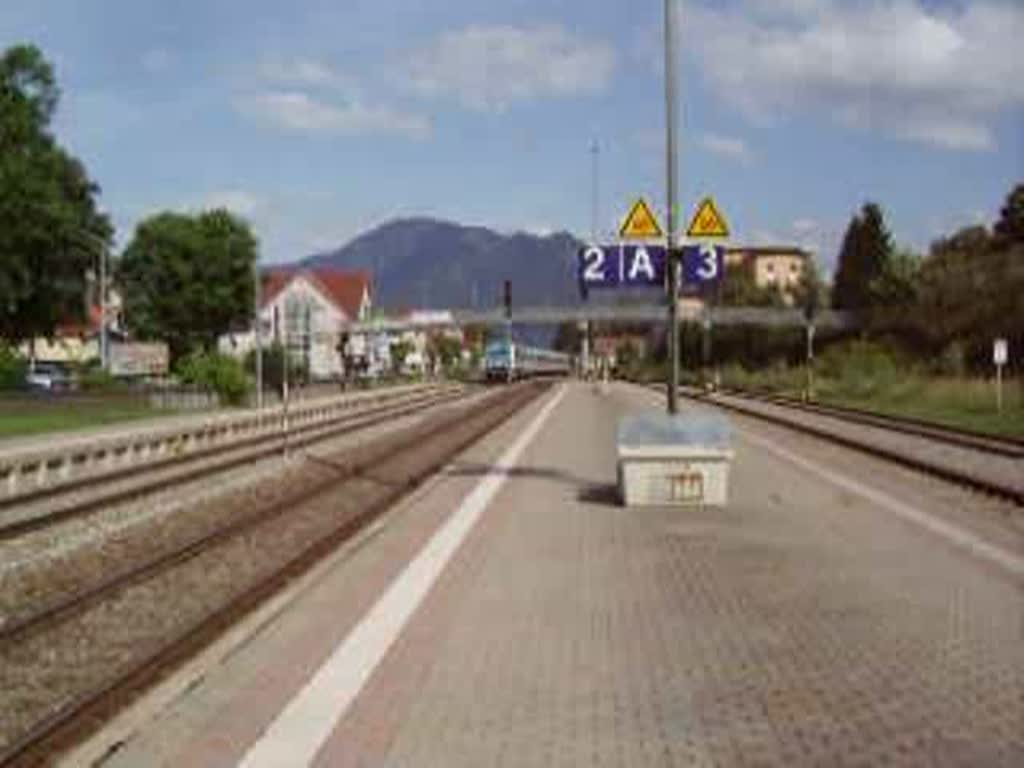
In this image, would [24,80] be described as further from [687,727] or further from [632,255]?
[687,727]

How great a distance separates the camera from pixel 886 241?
167 m

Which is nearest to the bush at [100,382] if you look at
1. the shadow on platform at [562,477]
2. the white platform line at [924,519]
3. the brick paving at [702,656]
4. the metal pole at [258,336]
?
the metal pole at [258,336]

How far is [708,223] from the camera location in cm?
2512

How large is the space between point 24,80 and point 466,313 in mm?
89867

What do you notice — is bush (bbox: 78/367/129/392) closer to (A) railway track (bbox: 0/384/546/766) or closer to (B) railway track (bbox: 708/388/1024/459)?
(B) railway track (bbox: 708/388/1024/459)

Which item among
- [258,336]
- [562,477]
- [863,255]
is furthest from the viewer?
[863,255]

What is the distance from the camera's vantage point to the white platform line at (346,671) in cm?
906

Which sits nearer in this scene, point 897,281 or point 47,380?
point 47,380

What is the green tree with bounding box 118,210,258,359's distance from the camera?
461 ft

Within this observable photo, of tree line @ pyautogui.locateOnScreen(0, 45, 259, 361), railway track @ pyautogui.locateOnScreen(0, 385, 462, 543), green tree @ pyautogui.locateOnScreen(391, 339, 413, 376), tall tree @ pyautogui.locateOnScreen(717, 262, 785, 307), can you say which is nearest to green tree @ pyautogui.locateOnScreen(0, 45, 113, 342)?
tree line @ pyautogui.locateOnScreen(0, 45, 259, 361)

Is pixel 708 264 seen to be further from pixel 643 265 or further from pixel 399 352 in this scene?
pixel 399 352

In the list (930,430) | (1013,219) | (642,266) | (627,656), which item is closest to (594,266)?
(642,266)

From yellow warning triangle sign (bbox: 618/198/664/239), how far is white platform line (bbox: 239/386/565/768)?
243 inches

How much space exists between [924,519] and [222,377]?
55.0 meters
